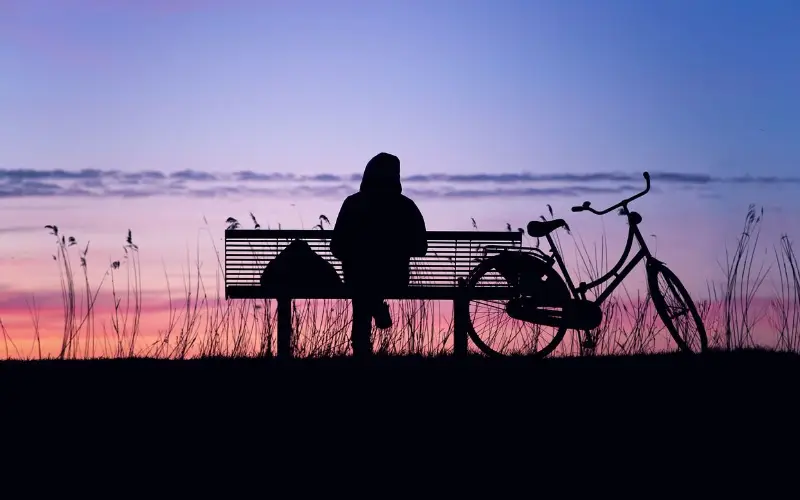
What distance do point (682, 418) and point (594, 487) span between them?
4.60 feet

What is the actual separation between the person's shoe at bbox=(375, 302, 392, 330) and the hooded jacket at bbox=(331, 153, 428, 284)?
22 centimetres

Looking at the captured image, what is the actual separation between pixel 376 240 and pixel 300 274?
74 centimetres

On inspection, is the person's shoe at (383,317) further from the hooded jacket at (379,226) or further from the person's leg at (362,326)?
the hooded jacket at (379,226)

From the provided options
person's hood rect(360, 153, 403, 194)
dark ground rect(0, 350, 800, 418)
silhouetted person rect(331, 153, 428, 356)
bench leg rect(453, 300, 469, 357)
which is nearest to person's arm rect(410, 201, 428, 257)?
silhouetted person rect(331, 153, 428, 356)

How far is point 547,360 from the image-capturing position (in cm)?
802

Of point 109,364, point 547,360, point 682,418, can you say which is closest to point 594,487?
point 682,418

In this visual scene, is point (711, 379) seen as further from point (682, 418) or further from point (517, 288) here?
point (517, 288)

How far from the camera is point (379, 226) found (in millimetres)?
7723

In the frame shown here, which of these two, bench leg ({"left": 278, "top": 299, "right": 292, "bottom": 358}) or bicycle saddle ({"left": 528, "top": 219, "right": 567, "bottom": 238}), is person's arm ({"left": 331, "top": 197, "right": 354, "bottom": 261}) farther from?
bicycle saddle ({"left": 528, "top": 219, "right": 567, "bottom": 238})

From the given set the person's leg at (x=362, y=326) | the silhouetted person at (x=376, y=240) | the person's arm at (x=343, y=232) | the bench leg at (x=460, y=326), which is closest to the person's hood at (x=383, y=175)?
the silhouetted person at (x=376, y=240)

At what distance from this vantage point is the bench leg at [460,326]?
327 inches

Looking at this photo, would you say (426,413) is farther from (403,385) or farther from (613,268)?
(613,268)

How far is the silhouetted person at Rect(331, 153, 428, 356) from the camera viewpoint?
7730mm

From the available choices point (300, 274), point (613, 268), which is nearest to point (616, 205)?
point (613, 268)
